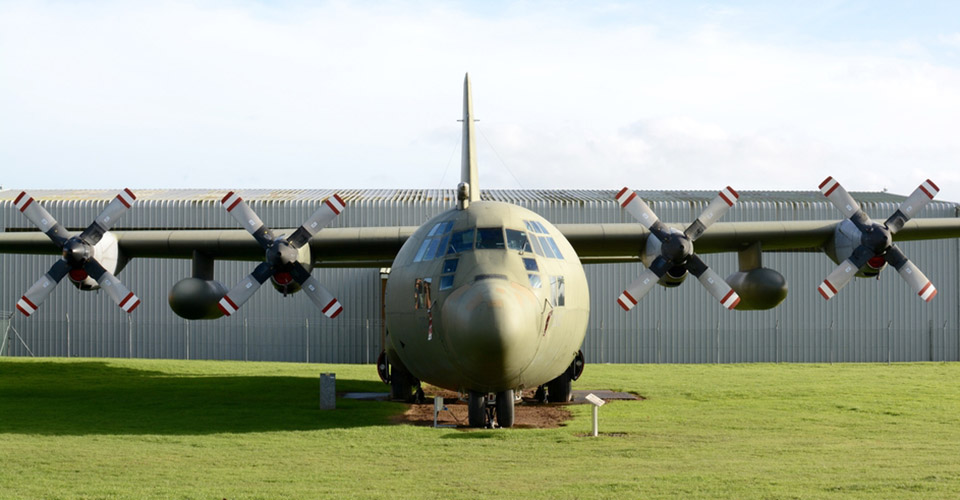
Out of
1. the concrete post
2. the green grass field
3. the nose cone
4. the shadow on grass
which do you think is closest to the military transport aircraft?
the nose cone

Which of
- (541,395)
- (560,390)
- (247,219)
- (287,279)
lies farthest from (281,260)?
(560,390)

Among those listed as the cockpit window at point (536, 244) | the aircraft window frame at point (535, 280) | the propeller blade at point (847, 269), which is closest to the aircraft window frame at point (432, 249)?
the cockpit window at point (536, 244)

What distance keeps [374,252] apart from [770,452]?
13.0 m

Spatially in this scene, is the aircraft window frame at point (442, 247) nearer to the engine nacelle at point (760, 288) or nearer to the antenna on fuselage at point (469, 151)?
the antenna on fuselage at point (469, 151)

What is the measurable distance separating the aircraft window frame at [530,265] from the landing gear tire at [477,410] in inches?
94.0

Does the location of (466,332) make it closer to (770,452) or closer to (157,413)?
(770,452)

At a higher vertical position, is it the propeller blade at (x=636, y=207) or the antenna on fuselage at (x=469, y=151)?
the antenna on fuselage at (x=469, y=151)

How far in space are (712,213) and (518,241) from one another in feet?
24.7

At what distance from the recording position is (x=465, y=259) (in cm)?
1502

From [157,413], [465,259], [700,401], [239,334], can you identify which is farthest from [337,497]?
[239,334]

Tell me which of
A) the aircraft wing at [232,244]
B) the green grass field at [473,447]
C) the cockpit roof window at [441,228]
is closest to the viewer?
the green grass field at [473,447]

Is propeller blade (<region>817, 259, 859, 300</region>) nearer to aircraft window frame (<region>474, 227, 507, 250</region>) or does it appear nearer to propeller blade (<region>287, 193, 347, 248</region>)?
aircraft window frame (<region>474, 227, 507, 250</region>)

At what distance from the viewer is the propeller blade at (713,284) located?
20.3 meters

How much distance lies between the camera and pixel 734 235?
78.4 ft
